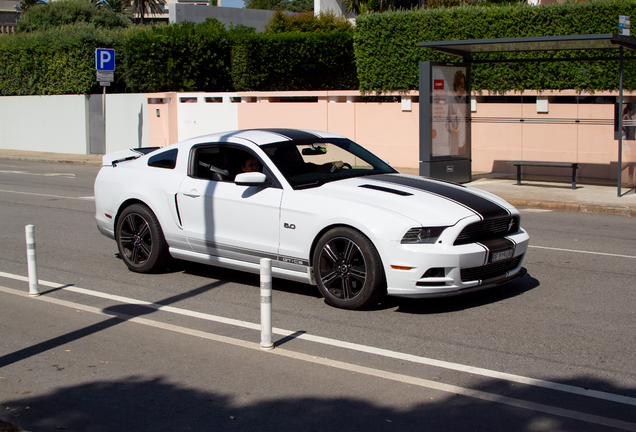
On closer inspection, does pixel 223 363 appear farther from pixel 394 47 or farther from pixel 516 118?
pixel 394 47

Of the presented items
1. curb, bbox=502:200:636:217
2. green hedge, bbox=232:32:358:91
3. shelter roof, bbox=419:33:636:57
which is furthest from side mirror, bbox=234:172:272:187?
green hedge, bbox=232:32:358:91

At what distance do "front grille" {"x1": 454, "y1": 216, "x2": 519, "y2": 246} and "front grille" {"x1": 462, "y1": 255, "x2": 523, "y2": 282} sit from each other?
0.25 m

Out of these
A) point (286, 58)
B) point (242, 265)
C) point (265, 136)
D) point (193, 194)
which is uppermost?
point (286, 58)

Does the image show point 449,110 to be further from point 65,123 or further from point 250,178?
point 65,123

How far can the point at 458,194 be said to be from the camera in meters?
7.01

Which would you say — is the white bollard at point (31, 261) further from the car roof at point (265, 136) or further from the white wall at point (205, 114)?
the white wall at point (205, 114)

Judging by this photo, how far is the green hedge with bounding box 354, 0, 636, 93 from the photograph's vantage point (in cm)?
1747

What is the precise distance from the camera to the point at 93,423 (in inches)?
174

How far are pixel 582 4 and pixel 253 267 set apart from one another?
13864 millimetres

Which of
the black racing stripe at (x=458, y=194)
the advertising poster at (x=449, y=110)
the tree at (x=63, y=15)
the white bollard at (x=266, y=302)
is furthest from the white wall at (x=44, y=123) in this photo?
the white bollard at (x=266, y=302)

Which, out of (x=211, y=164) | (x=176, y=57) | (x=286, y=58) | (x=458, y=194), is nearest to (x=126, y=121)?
(x=176, y=57)

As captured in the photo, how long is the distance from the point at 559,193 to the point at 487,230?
931 cm

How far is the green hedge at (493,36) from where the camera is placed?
17.5 metres

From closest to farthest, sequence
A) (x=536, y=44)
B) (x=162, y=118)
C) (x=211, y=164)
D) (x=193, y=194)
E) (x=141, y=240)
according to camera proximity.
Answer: (x=193, y=194), (x=211, y=164), (x=141, y=240), (x=536, y=44), (x=162, y=118)
